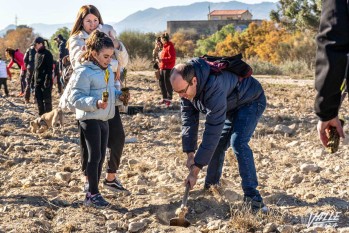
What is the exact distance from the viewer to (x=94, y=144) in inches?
184

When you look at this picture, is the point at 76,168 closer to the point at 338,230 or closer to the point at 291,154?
the point at 291,154

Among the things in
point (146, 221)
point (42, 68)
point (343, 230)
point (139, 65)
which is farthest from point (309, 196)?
point (139, 65)

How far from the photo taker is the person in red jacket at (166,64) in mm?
11148

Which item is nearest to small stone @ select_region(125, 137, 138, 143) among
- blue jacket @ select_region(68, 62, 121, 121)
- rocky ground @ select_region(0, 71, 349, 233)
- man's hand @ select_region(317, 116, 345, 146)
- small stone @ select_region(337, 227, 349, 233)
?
rocky ground @ select_region(0, 71, 349, 233)

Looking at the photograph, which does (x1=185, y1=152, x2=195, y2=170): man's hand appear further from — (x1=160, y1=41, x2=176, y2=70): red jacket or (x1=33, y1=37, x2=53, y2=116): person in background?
(x1=160, y1=41, x2=176, y2=70): red jacket

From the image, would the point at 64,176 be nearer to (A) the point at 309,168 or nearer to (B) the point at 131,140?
(B) the point at 131,140

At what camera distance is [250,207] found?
447cm

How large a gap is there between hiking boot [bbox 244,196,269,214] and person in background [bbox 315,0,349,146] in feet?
7.64

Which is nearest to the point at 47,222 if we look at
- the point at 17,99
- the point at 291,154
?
the point at 291,154

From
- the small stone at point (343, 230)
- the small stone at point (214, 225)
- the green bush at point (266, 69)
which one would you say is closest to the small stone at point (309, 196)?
the small stone at point (343, 230)

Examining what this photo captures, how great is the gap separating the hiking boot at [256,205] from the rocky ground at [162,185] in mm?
69

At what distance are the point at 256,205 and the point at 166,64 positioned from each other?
6850 mm

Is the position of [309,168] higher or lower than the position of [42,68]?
lower

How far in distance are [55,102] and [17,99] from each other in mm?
1210
